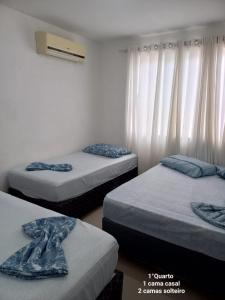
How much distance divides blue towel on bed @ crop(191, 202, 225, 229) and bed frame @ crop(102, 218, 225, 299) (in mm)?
258

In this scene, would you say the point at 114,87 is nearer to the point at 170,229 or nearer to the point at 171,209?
the point at 171,209

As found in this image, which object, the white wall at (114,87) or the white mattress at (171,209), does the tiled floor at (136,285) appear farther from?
the white wall at (114,87)

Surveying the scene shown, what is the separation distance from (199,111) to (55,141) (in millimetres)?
2172

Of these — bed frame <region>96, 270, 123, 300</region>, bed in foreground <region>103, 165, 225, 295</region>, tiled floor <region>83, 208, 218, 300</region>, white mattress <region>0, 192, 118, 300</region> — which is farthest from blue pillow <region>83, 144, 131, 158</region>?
bed frame <region>96, 270, 123, 300</region>

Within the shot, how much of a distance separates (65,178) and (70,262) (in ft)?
4.58

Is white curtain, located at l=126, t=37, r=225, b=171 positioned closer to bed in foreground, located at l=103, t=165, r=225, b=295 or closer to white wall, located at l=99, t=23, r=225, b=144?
white wall, located at l=99, t=23, r=225, b=144

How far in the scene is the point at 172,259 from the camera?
1800mm

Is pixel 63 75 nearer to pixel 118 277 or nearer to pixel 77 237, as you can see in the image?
pixel 77 237

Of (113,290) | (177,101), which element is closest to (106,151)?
(177,101)

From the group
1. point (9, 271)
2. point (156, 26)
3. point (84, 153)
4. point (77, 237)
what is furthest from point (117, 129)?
point (9, 271)


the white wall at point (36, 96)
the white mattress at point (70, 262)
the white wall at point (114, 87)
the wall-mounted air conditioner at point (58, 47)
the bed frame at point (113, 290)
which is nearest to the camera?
the white mattress at point (70, 262)

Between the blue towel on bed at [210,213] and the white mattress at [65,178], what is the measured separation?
131cm

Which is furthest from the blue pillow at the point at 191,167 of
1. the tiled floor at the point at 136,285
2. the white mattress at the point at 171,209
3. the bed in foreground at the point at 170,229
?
the tiled floor at the point at 136,285

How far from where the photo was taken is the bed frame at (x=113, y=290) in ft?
4.44
